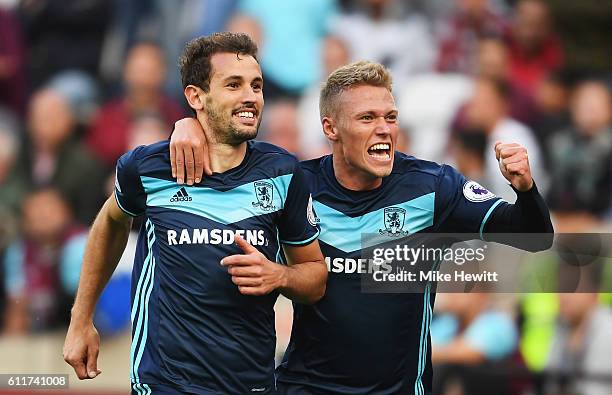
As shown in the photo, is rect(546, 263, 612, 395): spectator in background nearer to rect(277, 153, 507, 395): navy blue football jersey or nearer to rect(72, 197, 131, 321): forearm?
rect(277, 153, 507, 395): navy blue football jersey

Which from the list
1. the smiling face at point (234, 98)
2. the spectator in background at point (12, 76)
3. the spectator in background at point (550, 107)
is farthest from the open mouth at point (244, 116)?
the spectator in background at point (12, 76)

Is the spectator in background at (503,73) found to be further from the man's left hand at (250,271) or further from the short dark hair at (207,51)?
the man's left hand at (250,271)

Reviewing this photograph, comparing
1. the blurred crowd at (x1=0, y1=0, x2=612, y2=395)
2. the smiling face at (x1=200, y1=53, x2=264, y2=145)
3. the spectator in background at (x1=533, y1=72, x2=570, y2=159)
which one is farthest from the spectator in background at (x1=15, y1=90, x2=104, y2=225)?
the smiling face at (x1=200, y1=53, x2=264, y2=145)

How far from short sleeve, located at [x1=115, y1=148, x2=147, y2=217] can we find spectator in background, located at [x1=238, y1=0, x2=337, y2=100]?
5100 mm

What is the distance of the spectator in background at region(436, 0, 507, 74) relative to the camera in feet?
33.3

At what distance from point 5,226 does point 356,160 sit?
16.4ft

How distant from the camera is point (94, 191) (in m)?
9.50

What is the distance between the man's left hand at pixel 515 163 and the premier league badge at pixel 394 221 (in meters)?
0.69

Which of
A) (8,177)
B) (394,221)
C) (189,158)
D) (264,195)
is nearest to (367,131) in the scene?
(394,221)

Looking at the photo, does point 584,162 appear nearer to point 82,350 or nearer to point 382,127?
point 382,127

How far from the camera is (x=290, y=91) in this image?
10.0 meters

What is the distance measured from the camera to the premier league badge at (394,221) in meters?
5.36

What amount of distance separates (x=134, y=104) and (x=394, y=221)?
5.12 metres

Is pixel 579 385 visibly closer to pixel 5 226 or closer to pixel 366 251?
pixel 366 251
